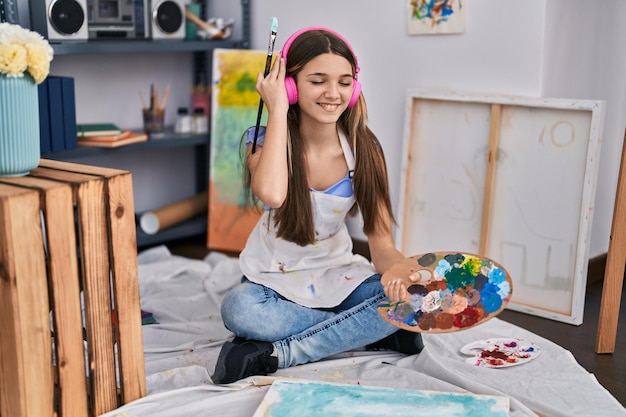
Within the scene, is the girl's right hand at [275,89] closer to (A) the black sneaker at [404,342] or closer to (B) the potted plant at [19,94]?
(B) the potted plant at [19,94]

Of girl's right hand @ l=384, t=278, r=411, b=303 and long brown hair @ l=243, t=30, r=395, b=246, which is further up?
long brown hair @ l=243, t=30, r=395, b=246

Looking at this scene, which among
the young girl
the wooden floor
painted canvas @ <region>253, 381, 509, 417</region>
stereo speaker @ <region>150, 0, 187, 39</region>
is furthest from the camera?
stereo speaker @ <region>150, 0, 187, 39</region>

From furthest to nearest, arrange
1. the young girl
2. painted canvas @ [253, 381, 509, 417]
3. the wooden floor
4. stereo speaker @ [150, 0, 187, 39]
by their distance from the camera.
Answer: stereo speaker @ [150, 0, 187, 39]
the wooden floor
the young girl
painted canvas @ [253, 381, 509, 417]

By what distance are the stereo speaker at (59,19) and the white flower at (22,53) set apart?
122 cm

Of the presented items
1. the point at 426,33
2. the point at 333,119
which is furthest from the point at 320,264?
the point at 426,33

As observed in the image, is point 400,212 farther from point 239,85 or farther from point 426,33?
point 239,85

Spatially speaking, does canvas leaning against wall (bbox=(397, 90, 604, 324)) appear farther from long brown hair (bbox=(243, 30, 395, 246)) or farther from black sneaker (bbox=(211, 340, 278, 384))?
black sneaker (bbox=(211, 340, 278, 384))

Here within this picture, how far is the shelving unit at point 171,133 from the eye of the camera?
2.71m

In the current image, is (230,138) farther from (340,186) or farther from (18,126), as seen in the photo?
(18,126)

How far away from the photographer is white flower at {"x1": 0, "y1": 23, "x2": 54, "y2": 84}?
1.40 m

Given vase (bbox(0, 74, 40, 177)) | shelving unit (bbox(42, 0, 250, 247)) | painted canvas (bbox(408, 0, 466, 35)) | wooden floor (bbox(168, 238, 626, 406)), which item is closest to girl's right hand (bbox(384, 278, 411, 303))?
wooden floor (bbox(168, 238, 626, 406))

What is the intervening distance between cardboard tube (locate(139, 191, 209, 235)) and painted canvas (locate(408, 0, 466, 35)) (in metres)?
1.17

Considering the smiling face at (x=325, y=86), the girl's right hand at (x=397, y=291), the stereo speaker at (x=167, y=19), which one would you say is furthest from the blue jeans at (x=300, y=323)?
the stereo speaker at (x=167, y=19)

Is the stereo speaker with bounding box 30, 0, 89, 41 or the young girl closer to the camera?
the young girl
